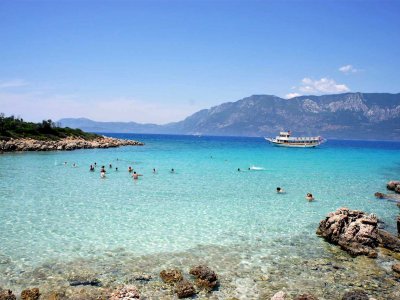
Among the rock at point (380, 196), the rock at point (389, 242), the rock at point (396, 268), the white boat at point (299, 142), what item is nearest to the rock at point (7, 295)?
the rock at point (396, 268)

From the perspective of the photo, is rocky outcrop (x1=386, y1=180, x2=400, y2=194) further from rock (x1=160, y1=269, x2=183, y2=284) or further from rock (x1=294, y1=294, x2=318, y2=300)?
rock (x1=160, y1=269, x2=183, y2=284)

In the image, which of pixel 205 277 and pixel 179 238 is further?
pixel 179 238

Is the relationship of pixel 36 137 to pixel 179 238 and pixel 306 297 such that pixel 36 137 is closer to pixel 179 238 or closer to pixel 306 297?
pixel 179 238

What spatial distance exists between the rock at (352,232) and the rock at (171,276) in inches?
360

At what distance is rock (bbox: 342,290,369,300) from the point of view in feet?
37.7

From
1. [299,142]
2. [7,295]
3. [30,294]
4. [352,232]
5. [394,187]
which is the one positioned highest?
[299,142]

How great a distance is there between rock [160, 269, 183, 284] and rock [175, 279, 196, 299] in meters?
0.53

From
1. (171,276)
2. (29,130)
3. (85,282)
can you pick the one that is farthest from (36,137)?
(171,276)

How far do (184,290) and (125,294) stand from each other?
2.17 meters

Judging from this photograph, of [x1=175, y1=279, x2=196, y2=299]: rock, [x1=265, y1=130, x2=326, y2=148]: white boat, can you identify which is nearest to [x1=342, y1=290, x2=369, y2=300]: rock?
[x1=175, y1=279, x2=196, y2=299]: rock

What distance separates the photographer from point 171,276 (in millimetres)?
13109

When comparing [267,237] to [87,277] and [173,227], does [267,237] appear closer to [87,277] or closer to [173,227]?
[173,227]

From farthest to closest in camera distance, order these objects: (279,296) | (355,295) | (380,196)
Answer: (380,196)
(355,295)
(279,296)

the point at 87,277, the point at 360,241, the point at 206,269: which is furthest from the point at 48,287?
the point at 360,241
